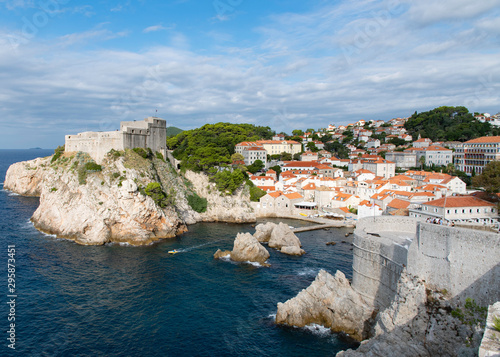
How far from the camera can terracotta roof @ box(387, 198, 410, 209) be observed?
38.0 m

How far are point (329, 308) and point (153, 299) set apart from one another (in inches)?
418

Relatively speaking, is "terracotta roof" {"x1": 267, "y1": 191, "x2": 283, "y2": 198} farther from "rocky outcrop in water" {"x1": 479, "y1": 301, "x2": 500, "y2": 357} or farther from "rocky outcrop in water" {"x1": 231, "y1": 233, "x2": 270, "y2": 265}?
"rocky outcrop in water" {"x1": 479, "y1": 301, "x2": 500, "y2": 357}

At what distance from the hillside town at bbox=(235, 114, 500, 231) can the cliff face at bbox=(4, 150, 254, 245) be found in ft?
50.8

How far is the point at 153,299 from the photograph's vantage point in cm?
2088

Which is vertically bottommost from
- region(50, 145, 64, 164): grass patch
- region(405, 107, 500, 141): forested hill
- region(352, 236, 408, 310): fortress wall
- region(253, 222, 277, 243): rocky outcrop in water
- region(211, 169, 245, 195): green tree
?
region(253, 222, 277, 243): rocky outcrop in water

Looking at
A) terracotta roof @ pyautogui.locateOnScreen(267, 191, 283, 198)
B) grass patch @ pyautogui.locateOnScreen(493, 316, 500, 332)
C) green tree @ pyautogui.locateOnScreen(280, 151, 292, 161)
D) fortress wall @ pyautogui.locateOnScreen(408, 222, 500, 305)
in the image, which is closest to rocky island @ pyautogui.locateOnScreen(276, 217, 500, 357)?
fortress wall @ pyautogui.locateOnScreen(408, 222, 500, 305)

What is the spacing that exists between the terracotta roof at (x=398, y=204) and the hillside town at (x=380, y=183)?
0.10m

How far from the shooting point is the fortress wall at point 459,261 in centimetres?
Result: 1180

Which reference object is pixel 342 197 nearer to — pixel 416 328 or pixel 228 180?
pixel 228 180

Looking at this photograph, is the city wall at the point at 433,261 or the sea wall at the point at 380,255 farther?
the sea wall at the point at 380,255

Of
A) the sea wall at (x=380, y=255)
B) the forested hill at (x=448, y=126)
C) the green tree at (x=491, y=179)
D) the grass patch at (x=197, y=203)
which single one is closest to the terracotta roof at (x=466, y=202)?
the green tree at (x=491, y=179)

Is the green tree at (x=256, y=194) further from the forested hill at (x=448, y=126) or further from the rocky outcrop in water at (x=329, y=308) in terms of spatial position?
the forested hill at (x=448, y=126)

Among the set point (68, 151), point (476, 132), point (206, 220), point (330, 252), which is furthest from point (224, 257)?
point (476, 132)

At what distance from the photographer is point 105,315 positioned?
742 inches
